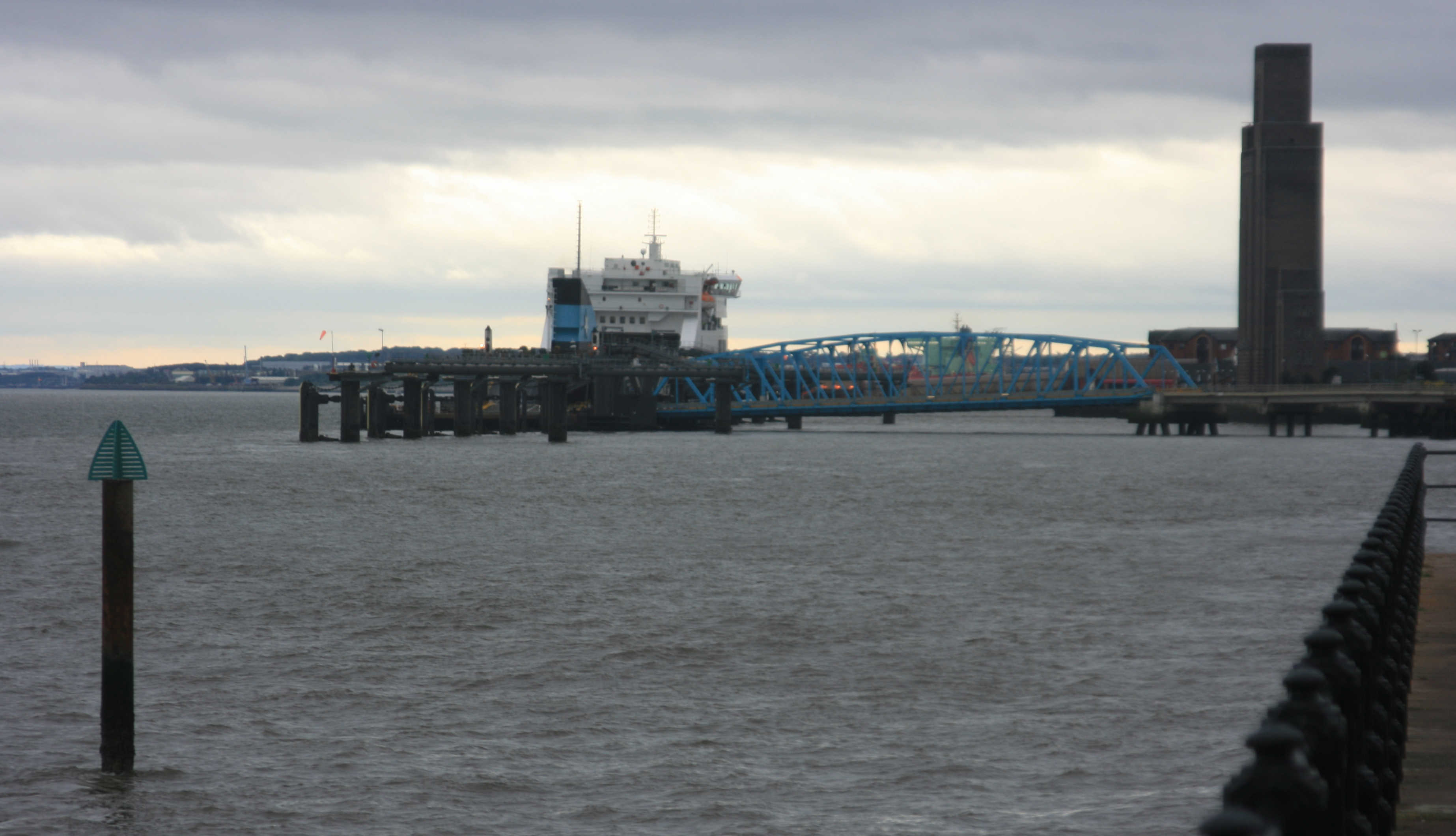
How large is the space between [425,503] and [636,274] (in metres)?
65.6

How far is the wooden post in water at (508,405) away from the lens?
99.2 meters

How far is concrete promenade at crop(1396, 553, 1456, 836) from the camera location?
8.49 metres

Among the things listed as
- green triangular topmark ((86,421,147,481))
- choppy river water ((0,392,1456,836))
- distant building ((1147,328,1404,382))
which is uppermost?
distant building ((1147,328,1404,382))

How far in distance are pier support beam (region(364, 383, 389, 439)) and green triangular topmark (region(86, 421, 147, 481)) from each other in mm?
80013

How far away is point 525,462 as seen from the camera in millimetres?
73938

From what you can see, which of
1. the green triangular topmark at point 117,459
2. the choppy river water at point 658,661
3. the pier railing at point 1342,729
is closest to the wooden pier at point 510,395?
the choppy river water at point 658,661

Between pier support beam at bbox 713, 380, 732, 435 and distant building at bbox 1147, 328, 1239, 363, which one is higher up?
distant building at bbox 1147, 328, 1239, 363

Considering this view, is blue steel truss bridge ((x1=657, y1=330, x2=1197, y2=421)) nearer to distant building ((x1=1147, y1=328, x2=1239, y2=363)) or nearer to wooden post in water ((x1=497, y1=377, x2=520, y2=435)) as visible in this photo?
wooden post in water ((x1=497, y1=377, x2=520, y2=435))

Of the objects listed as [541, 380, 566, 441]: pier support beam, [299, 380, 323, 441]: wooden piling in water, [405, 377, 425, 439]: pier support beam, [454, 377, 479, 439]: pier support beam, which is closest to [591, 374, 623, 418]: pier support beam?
[454, 377, 479, 439]: pier support beam

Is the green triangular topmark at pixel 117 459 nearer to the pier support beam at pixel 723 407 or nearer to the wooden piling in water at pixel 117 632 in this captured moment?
the wooden piling in water at pixel 117 632

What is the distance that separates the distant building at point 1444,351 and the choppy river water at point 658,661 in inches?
6304

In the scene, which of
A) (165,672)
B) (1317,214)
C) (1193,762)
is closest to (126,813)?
(165,672)

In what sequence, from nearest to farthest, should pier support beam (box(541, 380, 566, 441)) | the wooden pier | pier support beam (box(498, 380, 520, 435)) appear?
the wooden pier
pier support beam (box(541, 380, 566, 441))
pier support beam (box(498, 380, 520, 435))

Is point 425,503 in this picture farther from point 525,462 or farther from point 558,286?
point 558,286
